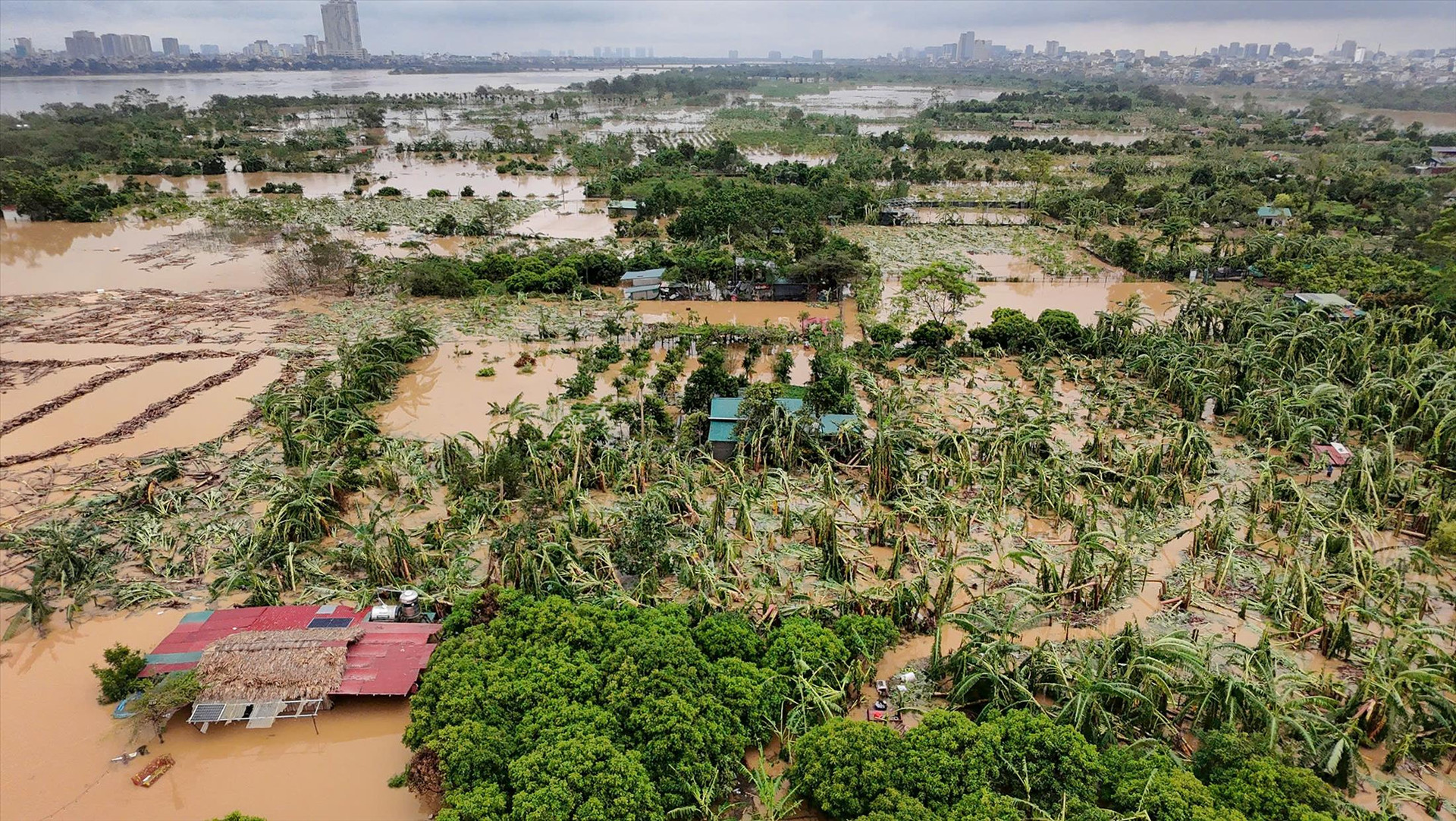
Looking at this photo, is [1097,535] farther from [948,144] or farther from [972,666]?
[948,144]

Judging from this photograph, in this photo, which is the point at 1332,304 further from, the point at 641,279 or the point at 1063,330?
the point at 641,279

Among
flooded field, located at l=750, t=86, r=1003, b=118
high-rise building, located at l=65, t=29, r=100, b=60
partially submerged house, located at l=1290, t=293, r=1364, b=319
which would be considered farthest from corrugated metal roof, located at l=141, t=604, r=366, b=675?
high-rise building, located at l=65, t=29, r=100, b=60

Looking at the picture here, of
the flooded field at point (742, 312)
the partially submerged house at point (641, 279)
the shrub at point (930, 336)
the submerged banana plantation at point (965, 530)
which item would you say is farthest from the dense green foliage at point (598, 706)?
the partially submerged house at point (641, 279)

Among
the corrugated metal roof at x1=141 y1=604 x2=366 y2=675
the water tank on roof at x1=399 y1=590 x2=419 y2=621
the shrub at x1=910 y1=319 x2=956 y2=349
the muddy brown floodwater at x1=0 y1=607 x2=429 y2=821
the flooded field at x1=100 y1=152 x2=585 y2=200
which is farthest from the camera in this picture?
the flooded field at x1=100 y1=152 x2=585 y2=200

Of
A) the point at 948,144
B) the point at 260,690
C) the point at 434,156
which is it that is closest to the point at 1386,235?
the point at 948,144

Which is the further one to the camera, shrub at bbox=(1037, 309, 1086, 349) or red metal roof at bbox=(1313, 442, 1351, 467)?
shrub at bbox=(1037, 309, 1086, 349)

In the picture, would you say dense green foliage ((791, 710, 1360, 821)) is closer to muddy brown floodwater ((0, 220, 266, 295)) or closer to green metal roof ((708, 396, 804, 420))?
green metal roof ((708, 396, 804, 420))

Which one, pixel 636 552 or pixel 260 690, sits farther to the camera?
pixel 636 552
